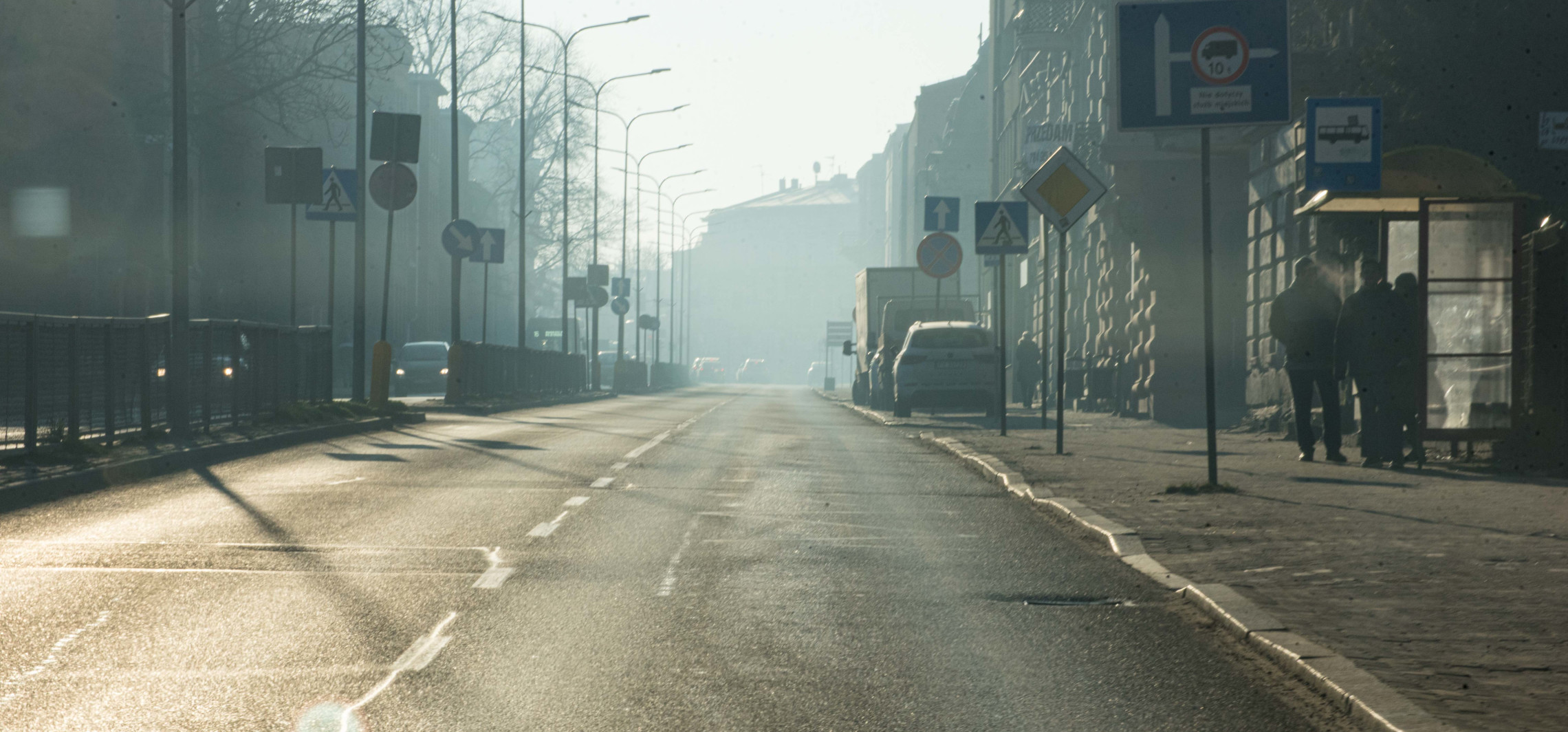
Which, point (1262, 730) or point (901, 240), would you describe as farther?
point (901, 240)

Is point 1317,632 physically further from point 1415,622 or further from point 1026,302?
point 1026,302

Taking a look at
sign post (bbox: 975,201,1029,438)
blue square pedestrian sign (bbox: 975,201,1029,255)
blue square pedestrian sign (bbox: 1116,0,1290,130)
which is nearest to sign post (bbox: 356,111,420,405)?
sign post (bbox: 975,201,1029,438)

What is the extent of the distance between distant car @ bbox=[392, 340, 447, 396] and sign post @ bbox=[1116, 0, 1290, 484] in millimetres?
36486

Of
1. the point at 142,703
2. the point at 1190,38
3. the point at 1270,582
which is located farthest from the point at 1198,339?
the point at 142,703

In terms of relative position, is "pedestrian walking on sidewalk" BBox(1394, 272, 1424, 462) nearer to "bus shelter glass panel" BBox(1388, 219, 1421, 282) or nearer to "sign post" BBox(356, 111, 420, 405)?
"bus shelter glass panel" BBox(1388, 219, 1421, 282)

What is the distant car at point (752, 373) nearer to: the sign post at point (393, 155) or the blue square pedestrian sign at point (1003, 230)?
the sign post at point (393, 155)

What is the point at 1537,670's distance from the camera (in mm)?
5617

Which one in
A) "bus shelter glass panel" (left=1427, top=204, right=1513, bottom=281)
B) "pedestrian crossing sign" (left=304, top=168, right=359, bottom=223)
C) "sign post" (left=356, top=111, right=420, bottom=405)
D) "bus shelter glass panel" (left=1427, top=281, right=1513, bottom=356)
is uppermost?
"sign post" (left=356, top=111, right=420, bottom=405)

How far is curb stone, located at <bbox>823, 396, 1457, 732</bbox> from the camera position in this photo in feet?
16.3

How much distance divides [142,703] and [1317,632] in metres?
4.25

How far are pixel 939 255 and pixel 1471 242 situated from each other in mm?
10455

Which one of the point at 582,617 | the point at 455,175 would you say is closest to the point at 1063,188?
the point at 582,617

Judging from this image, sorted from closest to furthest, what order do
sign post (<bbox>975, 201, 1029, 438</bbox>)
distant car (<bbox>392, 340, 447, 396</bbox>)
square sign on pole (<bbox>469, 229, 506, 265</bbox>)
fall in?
sign post (<bbox>975, 201, 1029, 438</bbox>), square sign on pole (<bbox>469, 229, 506, 265</bbox>), distant car (<bbox>392, 340, 447, 396</bbox>)

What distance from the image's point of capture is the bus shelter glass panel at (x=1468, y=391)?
44.8 feet
